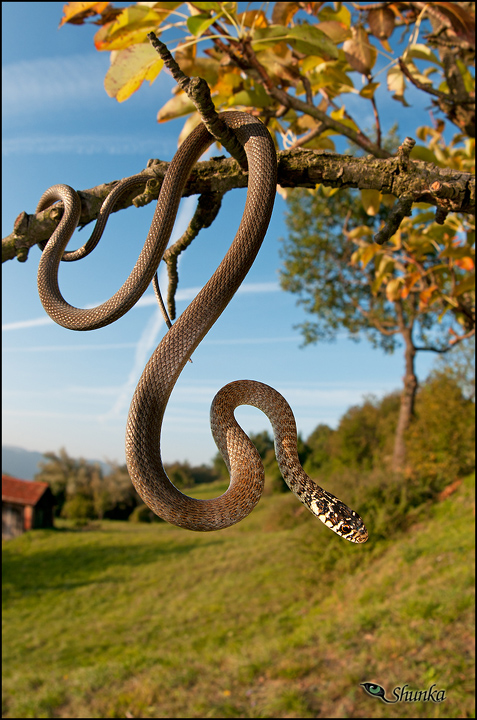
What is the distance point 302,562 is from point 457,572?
25.9 feet

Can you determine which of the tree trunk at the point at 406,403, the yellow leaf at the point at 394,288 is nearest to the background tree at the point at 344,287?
the tree trunk at the point at 406,403

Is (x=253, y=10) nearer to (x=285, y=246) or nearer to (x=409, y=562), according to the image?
(x=409, y=562)

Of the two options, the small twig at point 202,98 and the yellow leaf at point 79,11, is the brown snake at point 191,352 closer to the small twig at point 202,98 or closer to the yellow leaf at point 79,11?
the small twig at point 202,98

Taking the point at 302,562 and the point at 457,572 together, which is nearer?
the point at 457,572

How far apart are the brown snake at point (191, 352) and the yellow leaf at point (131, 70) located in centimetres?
81

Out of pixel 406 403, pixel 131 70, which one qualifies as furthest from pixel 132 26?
pixel 406 403

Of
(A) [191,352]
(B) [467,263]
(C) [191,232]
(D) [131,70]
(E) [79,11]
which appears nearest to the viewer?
(A) [191,352]

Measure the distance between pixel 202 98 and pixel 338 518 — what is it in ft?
4.20

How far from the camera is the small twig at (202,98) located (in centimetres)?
126

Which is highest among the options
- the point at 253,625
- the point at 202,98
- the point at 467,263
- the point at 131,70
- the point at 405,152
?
the point at 131,70

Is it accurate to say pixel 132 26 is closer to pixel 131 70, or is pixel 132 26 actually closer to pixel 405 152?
pixel 131 70

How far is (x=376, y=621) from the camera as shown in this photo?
924 cm

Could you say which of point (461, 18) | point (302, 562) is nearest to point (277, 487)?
point (302, 562)

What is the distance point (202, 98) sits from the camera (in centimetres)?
127
